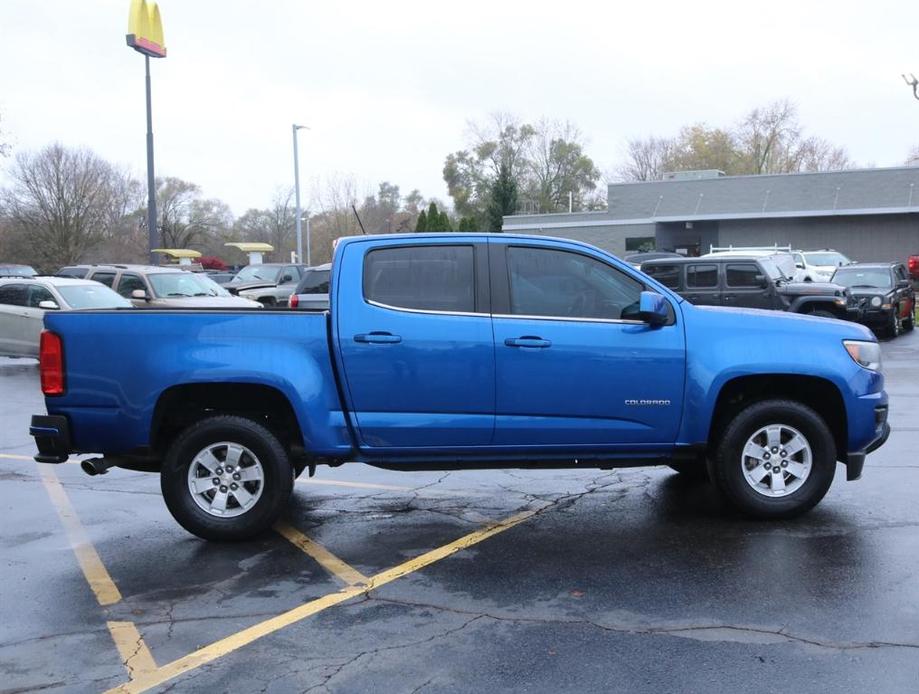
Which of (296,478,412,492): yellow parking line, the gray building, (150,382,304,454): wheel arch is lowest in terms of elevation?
(296,478,412,492): yellow parking line

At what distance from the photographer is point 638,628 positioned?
4.55m

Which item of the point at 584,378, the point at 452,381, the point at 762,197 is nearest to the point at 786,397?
the point at 584,378

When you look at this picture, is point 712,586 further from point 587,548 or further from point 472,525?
point 472,525

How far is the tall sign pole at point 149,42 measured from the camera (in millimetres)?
27516

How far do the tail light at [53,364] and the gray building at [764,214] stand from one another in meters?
40.8

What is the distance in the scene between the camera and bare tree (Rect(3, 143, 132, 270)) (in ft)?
193

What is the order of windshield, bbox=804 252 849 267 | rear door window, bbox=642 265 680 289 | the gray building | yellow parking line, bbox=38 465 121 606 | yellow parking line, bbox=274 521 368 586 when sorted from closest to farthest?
1. yellow parking line, bbox=38 465 121 606
2. yellow parking line, bbox=274 521 368 586
3. rear door window, bbox=642 265 680 289
4. windshield, bbox=804 252 849 267
5. the gray building

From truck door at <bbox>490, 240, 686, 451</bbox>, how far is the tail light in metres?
2.84

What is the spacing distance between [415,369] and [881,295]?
54.9 ft

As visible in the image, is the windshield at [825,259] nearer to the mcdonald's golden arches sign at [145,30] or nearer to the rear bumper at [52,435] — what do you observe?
the mcdonald's golden arches sign at [145,30]

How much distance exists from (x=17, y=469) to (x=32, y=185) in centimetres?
5627

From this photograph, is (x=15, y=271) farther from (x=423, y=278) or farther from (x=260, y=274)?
(x=423, y=278)

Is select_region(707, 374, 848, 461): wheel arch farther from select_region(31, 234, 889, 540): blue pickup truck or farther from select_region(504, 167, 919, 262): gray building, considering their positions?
select_region(504, 167, 919, 262): gray building

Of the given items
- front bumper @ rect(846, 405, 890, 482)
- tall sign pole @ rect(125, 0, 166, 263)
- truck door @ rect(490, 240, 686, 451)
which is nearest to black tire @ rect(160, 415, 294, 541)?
truck door @ rect(490, 240, 686, 451)
